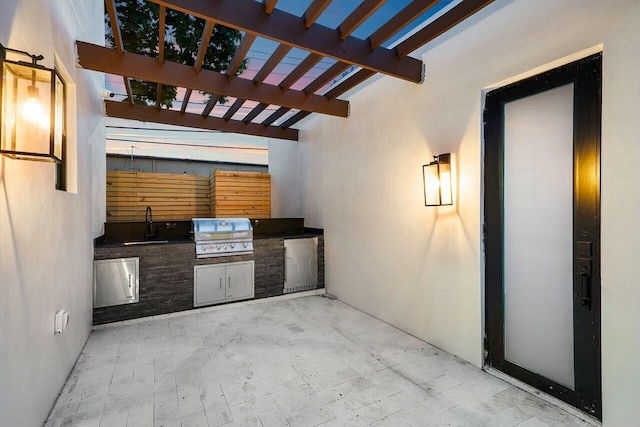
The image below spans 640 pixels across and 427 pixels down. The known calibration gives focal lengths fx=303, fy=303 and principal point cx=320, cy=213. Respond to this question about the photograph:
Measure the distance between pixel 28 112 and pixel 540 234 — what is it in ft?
A: 10.7

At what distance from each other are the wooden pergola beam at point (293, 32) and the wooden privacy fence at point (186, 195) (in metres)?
3.90

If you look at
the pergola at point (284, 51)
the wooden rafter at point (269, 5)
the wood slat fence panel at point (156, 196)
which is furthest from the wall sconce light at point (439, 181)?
the wood slat fence panel at point (156, 196)

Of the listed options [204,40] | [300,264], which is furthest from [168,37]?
[300,264]

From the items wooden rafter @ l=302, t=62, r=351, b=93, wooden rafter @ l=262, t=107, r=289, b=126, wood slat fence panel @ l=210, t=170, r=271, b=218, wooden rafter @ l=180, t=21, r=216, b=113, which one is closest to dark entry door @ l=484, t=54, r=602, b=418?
wooden rafter @ l=302, t=62, r=351, b=93

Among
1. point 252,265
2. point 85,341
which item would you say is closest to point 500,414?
point 252,265

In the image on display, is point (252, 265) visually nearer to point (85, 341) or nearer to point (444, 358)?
point (85, 341)

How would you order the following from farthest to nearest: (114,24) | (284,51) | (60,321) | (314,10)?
(284,51)
(114,24)
(314,10)
(60,321)

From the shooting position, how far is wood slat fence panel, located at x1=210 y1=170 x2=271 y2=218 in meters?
5.96

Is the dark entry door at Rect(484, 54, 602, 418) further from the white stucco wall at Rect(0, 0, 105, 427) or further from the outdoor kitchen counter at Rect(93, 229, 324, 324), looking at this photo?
the outdoor kitchen counter at Rect(93, 229, 324, 324)

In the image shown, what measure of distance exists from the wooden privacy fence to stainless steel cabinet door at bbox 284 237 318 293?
1.75m

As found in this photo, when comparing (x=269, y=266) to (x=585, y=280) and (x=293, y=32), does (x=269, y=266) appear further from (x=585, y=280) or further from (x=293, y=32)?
(x=585, y=280)

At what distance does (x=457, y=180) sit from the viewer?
2865mm

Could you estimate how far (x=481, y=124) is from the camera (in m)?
2.65

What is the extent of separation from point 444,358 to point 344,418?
4.28ft
